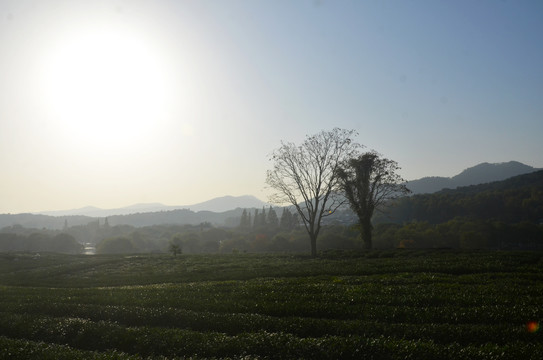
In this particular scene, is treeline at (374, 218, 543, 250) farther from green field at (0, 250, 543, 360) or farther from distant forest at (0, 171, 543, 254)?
green field at (0, 250, 543, 360)

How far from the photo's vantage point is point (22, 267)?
54156 millimetres

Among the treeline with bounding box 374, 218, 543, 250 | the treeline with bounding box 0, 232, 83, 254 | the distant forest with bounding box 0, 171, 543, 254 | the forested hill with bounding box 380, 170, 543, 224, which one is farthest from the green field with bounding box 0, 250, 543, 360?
the treeline with bounding box 0, 232, 83, 254

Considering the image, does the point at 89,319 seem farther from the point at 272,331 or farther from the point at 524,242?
the point at 524,242

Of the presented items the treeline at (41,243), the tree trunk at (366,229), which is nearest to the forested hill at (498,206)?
the tree trunk at (366,229)

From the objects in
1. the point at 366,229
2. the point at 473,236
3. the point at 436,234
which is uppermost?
the point at 366,229

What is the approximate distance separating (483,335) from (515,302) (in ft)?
16.0

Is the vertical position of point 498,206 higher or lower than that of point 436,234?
higher

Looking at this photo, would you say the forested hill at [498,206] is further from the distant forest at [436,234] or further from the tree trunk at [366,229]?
the tree trunk at [366,229]

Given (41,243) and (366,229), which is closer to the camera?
(366,229)

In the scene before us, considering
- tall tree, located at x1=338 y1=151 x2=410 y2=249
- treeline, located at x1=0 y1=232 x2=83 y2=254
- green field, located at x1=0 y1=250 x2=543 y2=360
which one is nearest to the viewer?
green field, located at x1=0 y1=250 x2=543 y2=360

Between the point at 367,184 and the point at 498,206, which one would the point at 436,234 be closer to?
the point at 498,206

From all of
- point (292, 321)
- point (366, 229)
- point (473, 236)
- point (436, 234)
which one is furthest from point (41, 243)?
point (473, 236)

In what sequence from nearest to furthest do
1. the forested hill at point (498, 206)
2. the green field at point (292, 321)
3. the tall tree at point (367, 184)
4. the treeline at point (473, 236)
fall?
the green field at point (292, 321) < the tall tree at point (367, 184) < the treeline at point (473, 236) < the forested hill at point (498, 206)

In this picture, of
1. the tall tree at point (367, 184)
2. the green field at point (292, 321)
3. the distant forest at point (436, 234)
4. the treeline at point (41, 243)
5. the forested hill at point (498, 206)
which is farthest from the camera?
the treeline at point (41, 243)
